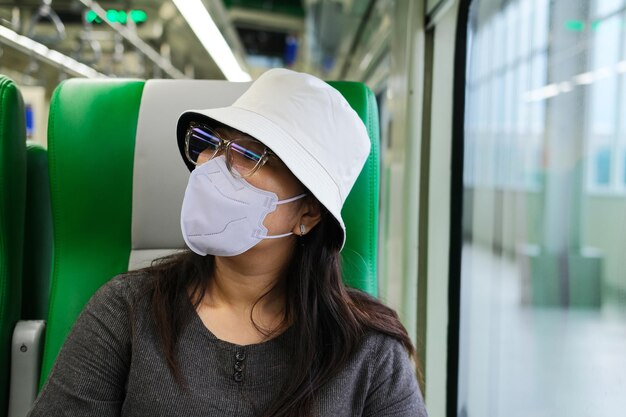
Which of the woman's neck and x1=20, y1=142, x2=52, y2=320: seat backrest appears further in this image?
x1=20, y1=142, x2=52, y2=320: seat backrest

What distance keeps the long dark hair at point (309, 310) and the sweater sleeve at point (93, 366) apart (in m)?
0.08

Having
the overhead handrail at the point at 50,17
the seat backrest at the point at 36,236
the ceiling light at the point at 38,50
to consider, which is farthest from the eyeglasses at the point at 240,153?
the overhead handrail at the point at 50,17

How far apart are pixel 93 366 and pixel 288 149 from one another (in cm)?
55

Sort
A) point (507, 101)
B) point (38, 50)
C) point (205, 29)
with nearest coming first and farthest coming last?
point (507, 101)
point (205, 29)
point (38, 50)

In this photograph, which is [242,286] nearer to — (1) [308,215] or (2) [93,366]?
(1) [308,215]

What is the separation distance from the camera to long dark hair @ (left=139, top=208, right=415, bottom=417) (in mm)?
1123

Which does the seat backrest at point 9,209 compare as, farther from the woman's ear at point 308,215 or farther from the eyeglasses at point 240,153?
the woman's ear at point 308,215

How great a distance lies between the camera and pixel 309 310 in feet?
4.02

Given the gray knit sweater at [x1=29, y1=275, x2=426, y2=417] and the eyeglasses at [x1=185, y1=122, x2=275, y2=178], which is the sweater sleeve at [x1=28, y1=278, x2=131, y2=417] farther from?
the eyeglasses at [x1=185, y1=122, x2=275, y2=178]

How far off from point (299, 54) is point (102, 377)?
1050 cm

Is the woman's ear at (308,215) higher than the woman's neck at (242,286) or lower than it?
higher

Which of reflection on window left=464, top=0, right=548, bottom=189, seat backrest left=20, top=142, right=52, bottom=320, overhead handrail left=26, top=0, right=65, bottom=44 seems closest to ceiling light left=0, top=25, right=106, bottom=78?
overhead handrail left=26, top=0, right=65, bottom=44

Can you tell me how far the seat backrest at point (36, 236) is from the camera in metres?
1.55

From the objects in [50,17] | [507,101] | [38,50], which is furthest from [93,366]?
[50,17]
